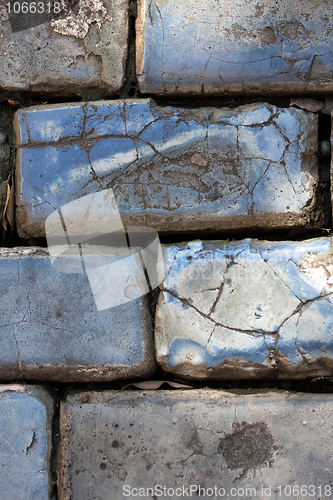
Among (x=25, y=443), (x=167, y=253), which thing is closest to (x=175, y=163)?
(x=167, y=253)

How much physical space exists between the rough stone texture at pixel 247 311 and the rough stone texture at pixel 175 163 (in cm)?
12

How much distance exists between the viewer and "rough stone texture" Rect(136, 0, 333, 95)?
1.61 meters

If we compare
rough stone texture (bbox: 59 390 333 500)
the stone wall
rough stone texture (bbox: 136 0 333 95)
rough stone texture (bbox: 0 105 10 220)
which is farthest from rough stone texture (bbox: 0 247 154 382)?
rough stone texture (bbox: 136 0 333 95)

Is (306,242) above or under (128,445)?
above

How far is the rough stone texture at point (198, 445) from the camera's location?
1.48m

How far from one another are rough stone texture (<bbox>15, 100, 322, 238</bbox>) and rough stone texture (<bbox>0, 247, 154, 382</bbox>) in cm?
22

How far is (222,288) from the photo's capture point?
1563mm

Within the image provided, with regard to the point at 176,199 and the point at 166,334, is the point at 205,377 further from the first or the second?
the point at 176,199

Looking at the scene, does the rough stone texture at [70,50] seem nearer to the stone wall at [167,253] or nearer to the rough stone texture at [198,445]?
the stone wall at [167,253]

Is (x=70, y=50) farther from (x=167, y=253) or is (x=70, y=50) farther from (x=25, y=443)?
(x=25, y=443)

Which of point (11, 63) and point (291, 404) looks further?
point (11, 63)

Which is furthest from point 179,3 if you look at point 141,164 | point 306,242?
point 306,242

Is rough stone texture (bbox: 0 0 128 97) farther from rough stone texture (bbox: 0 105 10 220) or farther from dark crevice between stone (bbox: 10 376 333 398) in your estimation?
dark crevice between stone (bbox: 10 376 333 398)

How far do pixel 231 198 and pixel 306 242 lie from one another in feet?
0.97
